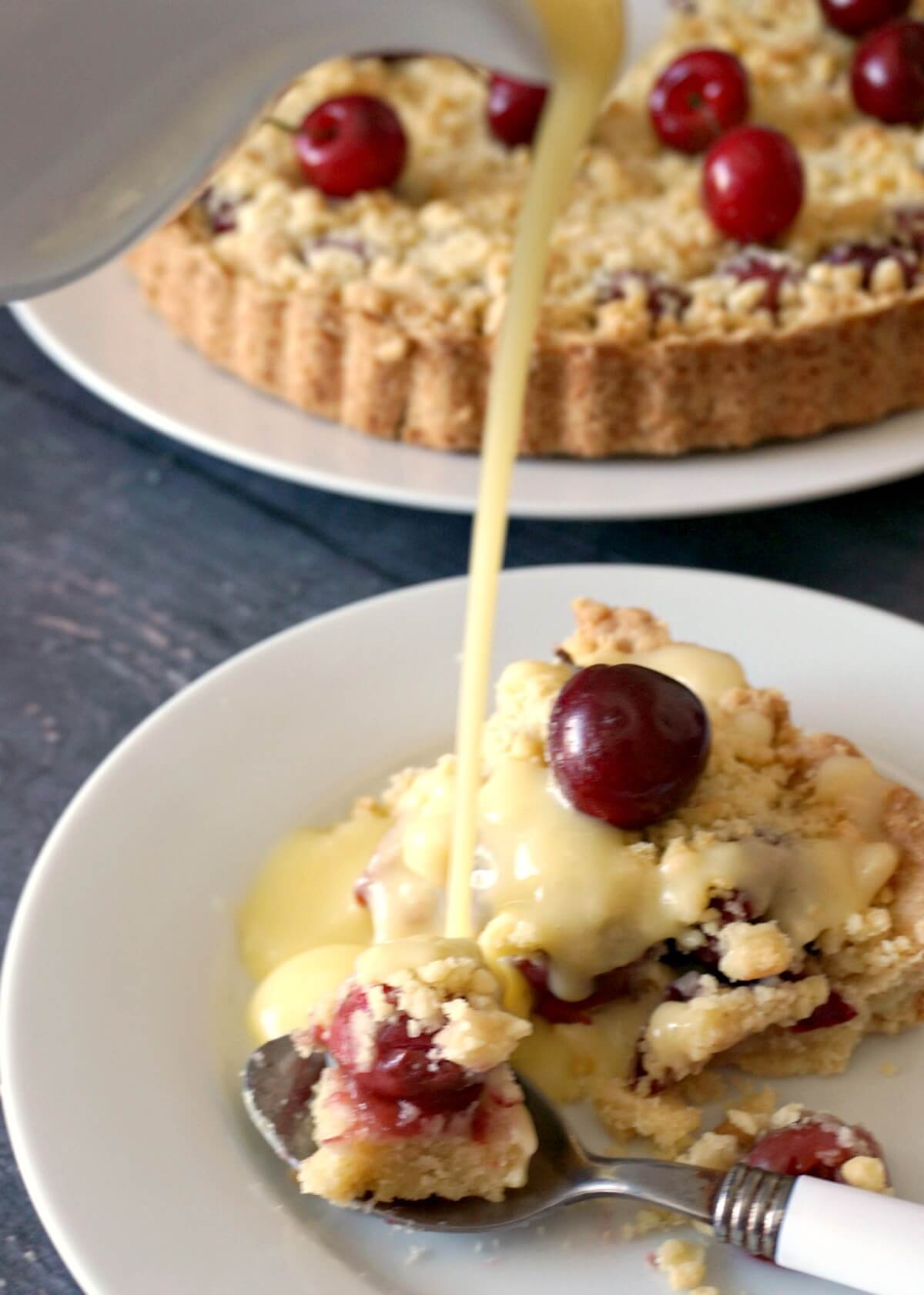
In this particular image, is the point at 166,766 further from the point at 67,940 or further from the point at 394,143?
the point at 394,143

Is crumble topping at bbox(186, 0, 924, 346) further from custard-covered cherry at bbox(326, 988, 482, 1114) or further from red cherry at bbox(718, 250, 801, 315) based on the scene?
custard-covered cherry at bbox(326, 988, 482, 1114)

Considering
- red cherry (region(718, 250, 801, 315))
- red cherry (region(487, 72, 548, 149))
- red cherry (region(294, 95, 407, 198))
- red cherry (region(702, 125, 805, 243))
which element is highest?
red cherry (region(487, 72, 548, 149))

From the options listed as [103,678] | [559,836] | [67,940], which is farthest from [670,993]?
[103,678]

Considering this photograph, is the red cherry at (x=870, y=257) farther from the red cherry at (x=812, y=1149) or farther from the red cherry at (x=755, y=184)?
the red cherry at (x=812, y=1149)

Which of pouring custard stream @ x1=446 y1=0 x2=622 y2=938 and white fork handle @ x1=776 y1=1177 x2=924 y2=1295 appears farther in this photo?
pouring custard stream @ x1=446 y1=0 x2=622 y2=938

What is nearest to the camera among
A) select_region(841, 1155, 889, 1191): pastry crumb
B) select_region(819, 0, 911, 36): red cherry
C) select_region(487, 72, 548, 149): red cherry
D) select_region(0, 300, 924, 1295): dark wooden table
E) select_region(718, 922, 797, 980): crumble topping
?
select_region(841, 1155, 889, 1191): pastry crumb

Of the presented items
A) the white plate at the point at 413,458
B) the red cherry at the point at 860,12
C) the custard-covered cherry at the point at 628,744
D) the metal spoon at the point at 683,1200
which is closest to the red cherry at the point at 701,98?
the red cherry at the point at 860,12

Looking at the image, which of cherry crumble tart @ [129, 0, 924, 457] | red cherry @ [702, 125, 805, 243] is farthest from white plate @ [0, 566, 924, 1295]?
red cherry @ [702, 125, 805, 243]
